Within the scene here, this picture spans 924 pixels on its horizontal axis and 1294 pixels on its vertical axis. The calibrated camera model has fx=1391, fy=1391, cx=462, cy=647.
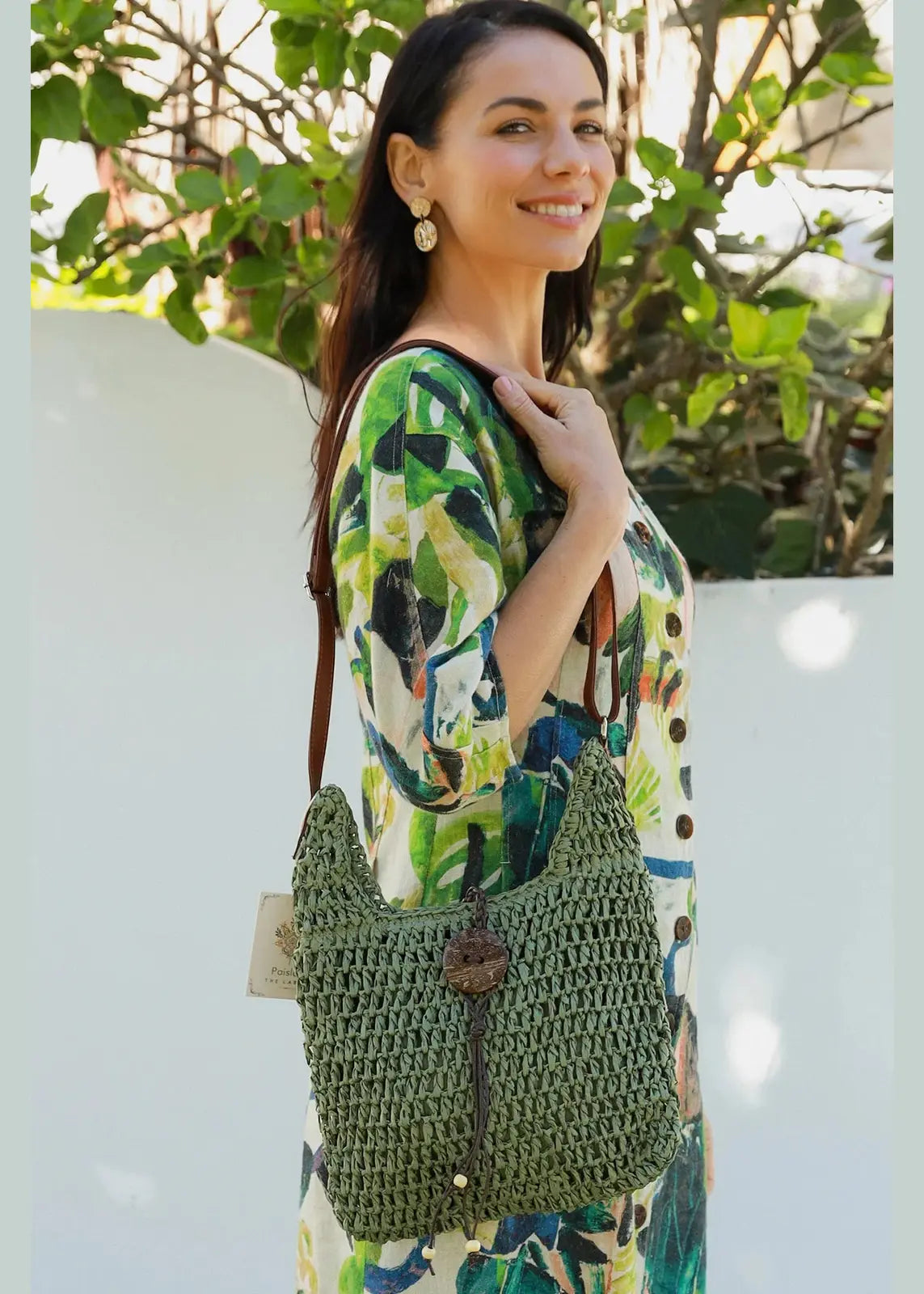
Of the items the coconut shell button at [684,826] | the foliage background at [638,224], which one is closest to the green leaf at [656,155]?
the foliage background at [638,224]

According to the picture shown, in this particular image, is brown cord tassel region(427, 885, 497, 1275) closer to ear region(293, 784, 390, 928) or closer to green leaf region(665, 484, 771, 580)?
ear region(293, 784, 390, 928)

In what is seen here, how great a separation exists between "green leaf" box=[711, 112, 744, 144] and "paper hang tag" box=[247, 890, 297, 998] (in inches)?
65.7

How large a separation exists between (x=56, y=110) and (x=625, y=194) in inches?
37.0

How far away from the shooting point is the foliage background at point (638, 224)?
7.54 ft

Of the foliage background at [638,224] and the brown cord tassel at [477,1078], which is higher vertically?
the foliage background at [638,224]

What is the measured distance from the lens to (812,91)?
2438 millimetres

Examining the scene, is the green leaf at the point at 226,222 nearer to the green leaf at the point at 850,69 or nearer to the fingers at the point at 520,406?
the green leaf at the point at 850,69

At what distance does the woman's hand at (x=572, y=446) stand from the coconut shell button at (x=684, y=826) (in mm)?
329

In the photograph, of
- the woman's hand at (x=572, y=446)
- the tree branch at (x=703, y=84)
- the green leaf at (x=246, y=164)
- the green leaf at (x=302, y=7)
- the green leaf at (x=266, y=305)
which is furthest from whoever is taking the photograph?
the tree branch at (x=703, y=84)

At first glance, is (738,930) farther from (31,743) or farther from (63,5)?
(63,5)

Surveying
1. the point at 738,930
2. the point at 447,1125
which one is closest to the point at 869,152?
the point at 738,930

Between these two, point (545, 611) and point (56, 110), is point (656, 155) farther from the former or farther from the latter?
point (545, 611)

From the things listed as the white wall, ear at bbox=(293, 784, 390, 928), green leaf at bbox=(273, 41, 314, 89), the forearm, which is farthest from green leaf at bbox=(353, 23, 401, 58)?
ear at bbox=(293, 784, 390, 928)

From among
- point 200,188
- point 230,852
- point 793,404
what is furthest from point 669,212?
point 230,852
